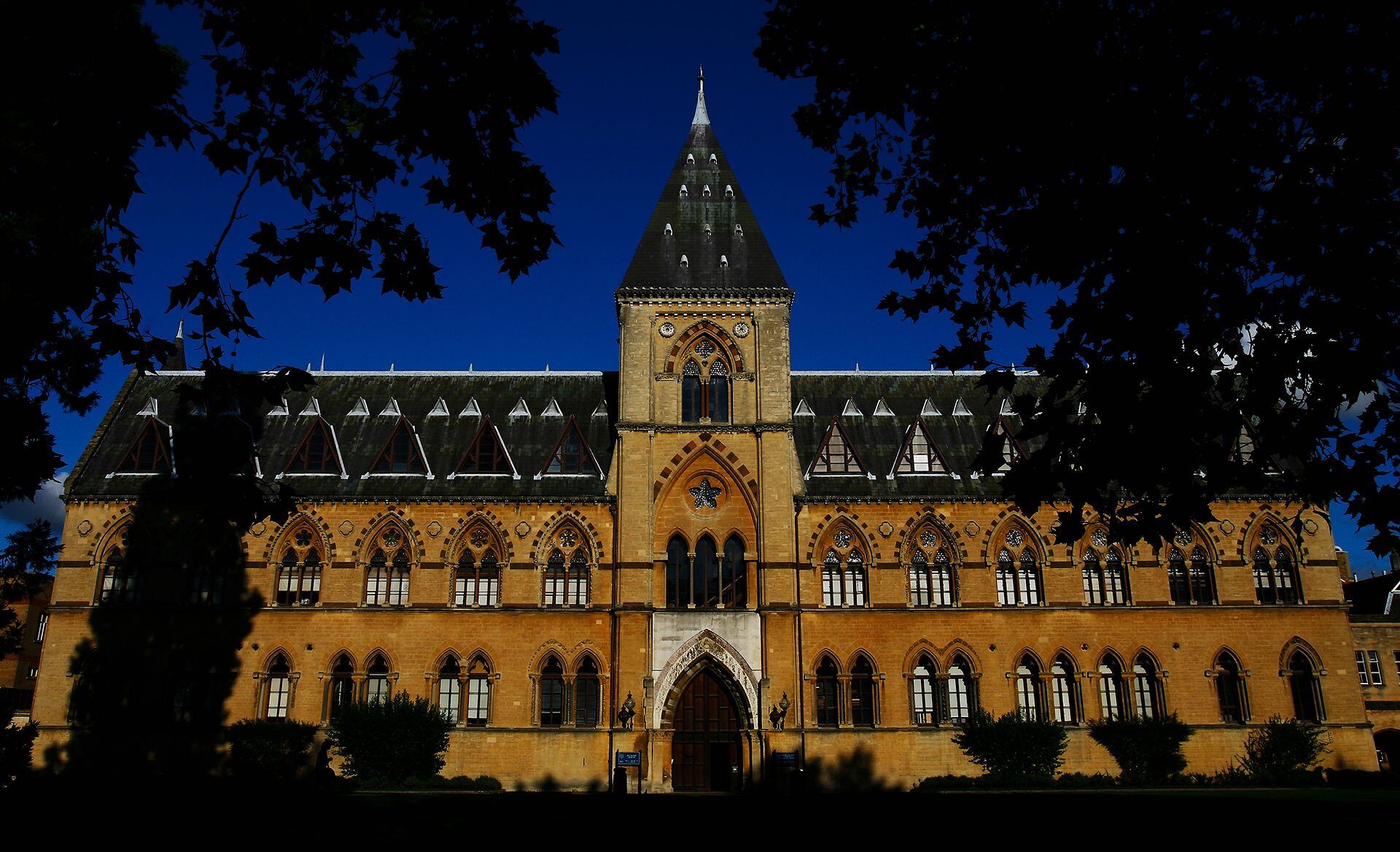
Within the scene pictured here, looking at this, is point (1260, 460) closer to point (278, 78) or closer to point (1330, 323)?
point (1330, 323)

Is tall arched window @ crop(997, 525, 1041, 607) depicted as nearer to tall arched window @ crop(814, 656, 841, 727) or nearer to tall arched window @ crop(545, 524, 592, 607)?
tall arched window @ crop(814, 656, 841, 727)

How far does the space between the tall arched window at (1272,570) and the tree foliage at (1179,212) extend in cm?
2763

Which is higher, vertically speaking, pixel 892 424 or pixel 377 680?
pixel 892 424

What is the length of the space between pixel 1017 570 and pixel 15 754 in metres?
30.6

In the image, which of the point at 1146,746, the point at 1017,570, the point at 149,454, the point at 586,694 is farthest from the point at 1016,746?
the point at 149,454

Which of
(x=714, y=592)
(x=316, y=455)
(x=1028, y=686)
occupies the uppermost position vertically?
(x=316, y=455)

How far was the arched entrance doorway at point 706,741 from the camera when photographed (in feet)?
116

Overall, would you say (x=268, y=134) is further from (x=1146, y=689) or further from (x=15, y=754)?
(x=1146, y=689)

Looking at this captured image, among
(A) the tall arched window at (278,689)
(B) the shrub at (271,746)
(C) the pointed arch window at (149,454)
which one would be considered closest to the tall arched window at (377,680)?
(B) the shrub at (271,746)

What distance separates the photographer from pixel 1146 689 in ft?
121

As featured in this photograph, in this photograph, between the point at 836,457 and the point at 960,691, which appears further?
the point at 836,457

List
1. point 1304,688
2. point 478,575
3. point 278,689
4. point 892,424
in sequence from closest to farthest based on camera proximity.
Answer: point 278,689, point 1304,688, point 478,575, point 892,424

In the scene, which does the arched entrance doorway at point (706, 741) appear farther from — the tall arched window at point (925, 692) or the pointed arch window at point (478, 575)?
the pointed arch window at point (478, 575)

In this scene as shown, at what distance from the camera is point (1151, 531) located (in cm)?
1274
